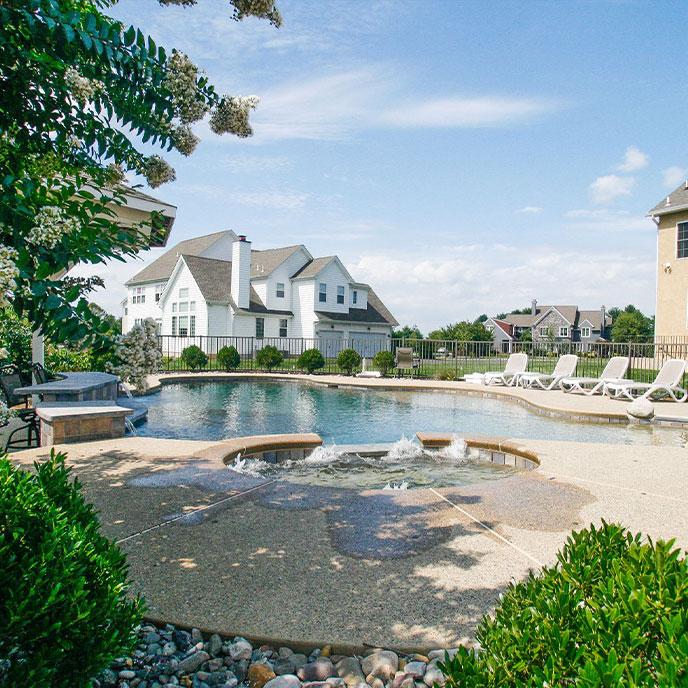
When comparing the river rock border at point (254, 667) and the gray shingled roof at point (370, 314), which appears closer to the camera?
the river rock border at point (254, 667)

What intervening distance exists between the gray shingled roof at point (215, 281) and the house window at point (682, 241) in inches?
855

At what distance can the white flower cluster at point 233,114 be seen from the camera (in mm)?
3332

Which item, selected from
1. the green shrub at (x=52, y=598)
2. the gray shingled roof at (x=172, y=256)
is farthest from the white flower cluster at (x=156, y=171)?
the gray shingled roof at (x=172, y=256)

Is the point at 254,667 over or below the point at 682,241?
below

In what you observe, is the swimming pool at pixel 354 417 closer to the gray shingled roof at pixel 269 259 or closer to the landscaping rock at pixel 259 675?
the landscaping rock at pixel 259 675

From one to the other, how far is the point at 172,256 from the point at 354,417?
3154 cm

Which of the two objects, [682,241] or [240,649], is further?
[682,241]

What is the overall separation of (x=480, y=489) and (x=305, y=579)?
2451mm

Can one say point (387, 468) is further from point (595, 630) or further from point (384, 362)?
point (384, 362)

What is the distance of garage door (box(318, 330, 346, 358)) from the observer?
106 feet

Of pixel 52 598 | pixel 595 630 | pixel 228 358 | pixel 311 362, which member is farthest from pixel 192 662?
pixel 228 358

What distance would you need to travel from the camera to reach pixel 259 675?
7.23 feet

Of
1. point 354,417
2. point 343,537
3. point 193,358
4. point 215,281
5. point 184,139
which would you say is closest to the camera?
point 184,139

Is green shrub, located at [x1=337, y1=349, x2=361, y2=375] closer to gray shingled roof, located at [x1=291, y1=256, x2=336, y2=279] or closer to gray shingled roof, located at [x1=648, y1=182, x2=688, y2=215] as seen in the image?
gray shingled roof, located at [x1=291, y1=256, x2=336, y2=279]
